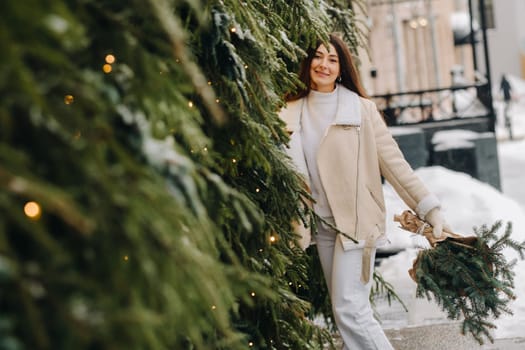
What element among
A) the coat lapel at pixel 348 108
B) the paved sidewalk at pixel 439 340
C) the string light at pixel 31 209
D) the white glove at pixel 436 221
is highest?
the string light at pixel 31 209

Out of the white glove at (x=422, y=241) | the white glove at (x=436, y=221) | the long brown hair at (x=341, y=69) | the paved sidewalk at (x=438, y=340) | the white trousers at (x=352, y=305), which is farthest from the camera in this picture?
the paved sidewalk at (x=438, y=340)

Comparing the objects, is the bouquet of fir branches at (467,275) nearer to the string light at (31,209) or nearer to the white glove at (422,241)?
the white glove at (422,241)

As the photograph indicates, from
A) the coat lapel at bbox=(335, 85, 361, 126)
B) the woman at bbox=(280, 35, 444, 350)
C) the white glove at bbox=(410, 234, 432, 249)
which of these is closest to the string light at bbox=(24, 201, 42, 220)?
the woman at bbox=(280, 35, 444, 350)

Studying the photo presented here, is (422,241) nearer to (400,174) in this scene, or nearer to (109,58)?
(400,174)

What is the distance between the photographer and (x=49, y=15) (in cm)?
178

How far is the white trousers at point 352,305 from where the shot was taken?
181 inches

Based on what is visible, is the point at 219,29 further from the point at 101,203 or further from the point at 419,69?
the point at 419,69

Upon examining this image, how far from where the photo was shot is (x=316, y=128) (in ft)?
16.1

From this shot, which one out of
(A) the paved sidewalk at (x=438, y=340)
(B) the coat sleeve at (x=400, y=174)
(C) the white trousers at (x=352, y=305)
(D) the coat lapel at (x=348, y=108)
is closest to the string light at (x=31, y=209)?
(C) the white trousers at (x=352, y=305)

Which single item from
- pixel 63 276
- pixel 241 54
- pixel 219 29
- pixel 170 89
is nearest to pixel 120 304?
pixel 63 276

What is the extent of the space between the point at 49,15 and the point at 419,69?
97.0 ft

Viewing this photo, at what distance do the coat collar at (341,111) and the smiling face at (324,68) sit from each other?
0.29 ft

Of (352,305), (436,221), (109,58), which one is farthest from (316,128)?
(109,58)

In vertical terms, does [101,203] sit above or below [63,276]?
above
